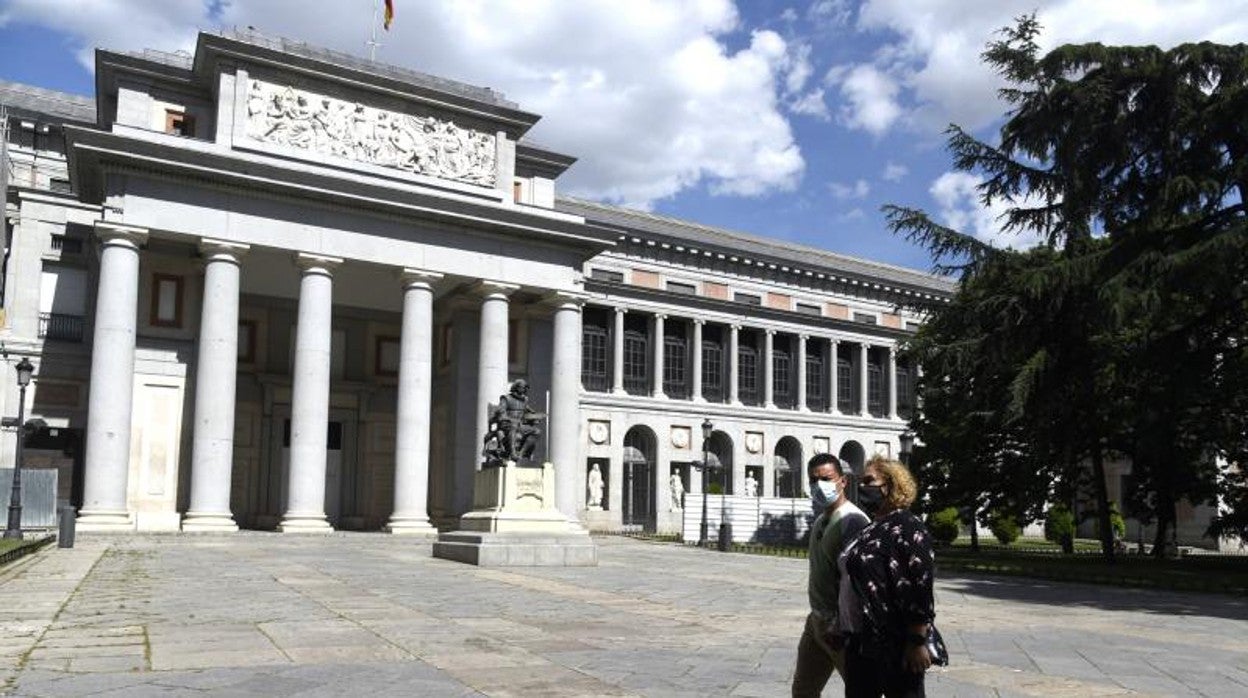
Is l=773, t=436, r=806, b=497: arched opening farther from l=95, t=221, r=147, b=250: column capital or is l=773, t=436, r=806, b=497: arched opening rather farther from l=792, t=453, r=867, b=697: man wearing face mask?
l=792, t=453, r=867, b=697: man wearing face mask

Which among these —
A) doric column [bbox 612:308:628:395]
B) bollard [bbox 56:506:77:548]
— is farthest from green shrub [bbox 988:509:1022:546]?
bollard [bbox 56:506:77:548]

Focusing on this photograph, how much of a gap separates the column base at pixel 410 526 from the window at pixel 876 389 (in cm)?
→ 4230

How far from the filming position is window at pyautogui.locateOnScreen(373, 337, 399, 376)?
158 ft

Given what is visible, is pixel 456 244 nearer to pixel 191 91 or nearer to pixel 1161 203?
pixel 191 91

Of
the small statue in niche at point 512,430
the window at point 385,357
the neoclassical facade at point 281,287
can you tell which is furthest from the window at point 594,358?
the small statue in niche at point 512,430

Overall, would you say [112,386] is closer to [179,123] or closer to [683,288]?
[179,123]

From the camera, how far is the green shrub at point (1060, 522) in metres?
47.8

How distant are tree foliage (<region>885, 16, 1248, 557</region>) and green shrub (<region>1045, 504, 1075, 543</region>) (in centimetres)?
1757

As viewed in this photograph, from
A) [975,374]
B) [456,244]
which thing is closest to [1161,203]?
[975,374]

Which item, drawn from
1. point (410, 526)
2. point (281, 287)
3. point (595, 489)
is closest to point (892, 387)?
point (595, 489)

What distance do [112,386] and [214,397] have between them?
303 centimetres

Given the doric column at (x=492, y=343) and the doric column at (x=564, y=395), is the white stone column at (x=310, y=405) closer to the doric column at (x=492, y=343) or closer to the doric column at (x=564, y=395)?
the doric column at (x=492, y=343)

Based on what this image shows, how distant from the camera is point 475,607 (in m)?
14.8

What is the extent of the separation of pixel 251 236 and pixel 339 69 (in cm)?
718
